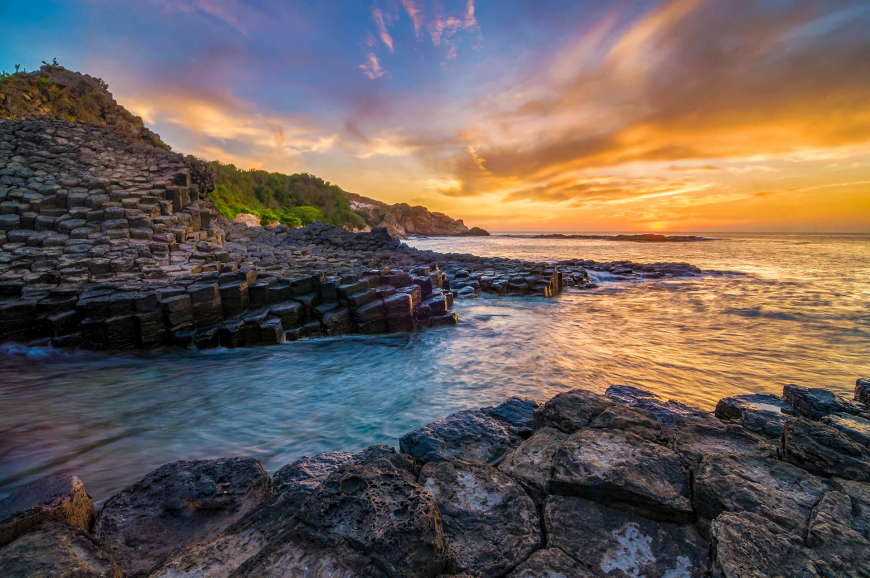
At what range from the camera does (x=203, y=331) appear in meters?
7.47

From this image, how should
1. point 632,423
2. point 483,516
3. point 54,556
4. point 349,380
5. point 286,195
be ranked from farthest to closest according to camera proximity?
point 286,195, point 349,380, point 632,423, point 483,516, point 54,556

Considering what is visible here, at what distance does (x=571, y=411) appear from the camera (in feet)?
10.4

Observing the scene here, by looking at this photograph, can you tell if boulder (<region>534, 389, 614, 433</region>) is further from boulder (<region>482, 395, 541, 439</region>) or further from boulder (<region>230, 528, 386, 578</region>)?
boulder (<region>230, 528, 386, 578</region>)

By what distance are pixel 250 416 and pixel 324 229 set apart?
763 inches

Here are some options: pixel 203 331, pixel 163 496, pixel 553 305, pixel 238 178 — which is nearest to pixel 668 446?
pixel 163 496

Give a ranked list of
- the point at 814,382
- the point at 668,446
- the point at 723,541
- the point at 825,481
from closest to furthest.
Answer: the point at 723,541
the point at 825,481
the point at 668,446
the point at 814,382

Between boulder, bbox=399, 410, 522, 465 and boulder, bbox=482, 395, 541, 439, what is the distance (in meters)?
0.13

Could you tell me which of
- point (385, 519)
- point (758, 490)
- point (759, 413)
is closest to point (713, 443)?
point (758, 490)

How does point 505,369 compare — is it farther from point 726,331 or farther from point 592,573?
point 726,331

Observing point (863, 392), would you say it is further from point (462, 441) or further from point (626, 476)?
point (462, 441)

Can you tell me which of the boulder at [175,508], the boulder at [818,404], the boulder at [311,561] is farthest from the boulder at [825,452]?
the boulder at [175,508]

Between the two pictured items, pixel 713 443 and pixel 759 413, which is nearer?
pixel 713 443

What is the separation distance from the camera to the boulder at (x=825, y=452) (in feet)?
6.87

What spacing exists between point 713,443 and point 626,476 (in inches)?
→ 48.3
